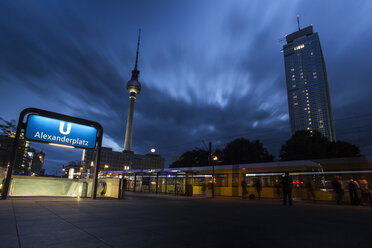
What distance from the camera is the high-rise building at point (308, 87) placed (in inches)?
5172

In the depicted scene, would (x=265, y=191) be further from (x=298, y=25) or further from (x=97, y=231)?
(x=298, y=25)

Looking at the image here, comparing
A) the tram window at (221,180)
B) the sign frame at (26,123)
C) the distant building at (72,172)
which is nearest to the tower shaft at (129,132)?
the distant building at (72,172)

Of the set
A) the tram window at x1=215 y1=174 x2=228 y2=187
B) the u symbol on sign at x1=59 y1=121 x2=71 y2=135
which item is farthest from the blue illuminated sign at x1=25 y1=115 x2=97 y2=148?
the tram window at x1=215 y1=174 x2=228 y2=187

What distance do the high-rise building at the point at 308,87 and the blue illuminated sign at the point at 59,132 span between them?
5417 inches

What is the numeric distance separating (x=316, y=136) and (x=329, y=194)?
29962 millimetres

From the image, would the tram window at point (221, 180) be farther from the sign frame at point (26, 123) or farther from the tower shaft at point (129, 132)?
the tower shaft at point (129, 132)

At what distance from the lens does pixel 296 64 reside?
495 ft

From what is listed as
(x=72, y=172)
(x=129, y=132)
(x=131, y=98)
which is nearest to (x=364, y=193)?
(x=72, y=172)

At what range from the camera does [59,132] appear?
12.4 m

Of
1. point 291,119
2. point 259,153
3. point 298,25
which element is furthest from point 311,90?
point 259,153

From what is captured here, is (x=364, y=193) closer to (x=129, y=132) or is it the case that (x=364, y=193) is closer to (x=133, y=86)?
(x=129, y=132)

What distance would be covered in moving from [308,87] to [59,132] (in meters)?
156

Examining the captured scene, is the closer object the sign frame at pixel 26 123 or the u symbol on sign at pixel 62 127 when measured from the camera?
the sign frame at pixel 26 123

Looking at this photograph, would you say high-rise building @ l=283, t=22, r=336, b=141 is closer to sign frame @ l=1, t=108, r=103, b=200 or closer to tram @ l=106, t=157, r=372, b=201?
tram @ l=106, t=157, r=372, b=201
